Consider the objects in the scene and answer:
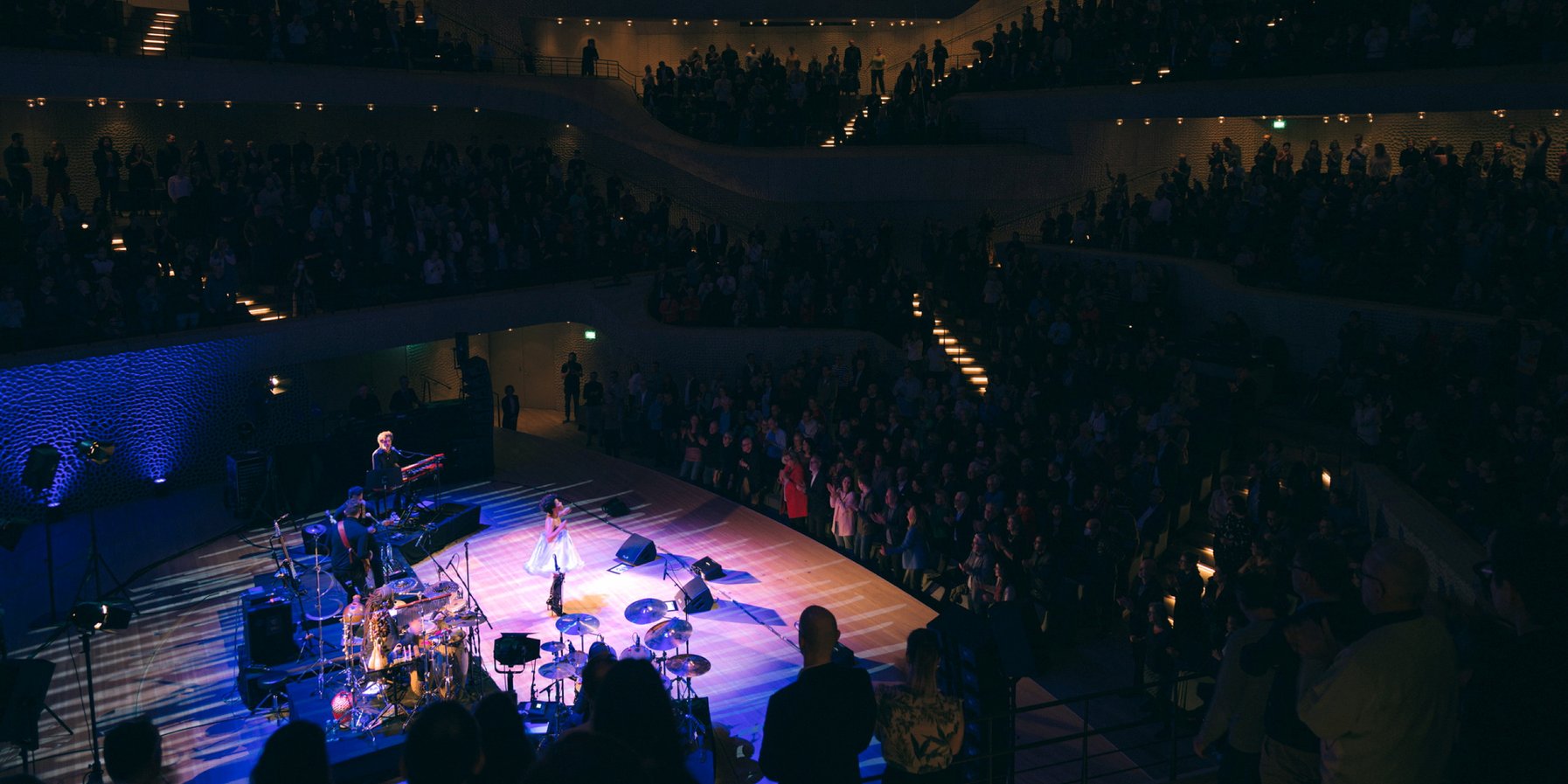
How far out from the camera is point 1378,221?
52.8ft

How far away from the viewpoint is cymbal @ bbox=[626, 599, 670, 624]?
419 inches

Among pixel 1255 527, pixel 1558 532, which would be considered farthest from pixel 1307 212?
pixel 1558 532

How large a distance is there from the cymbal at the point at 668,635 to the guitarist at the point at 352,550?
3695 millimetres

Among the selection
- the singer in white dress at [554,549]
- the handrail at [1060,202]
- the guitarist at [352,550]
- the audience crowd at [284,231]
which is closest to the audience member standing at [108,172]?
the audience crowd at [284,231]

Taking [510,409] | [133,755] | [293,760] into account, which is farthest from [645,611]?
[510,409]

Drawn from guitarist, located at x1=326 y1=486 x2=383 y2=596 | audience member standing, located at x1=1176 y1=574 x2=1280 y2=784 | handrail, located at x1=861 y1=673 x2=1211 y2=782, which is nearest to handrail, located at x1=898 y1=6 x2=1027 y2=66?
guitarist, located at x1=326 y1=486 x2=383 y2=596

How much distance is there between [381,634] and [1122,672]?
22.0ft

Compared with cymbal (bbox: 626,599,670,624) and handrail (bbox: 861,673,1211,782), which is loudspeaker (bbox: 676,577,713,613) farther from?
handrail (bbox: 861,673,1211,782)

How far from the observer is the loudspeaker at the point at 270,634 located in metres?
11.0

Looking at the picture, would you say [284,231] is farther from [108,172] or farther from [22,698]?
[22,698]

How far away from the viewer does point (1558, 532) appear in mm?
3949

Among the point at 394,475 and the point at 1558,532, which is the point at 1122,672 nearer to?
the point at 1558,532

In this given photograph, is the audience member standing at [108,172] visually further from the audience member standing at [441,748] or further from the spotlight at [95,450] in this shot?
the audience member standing at [441,748]

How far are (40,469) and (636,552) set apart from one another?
6077 millimetres
